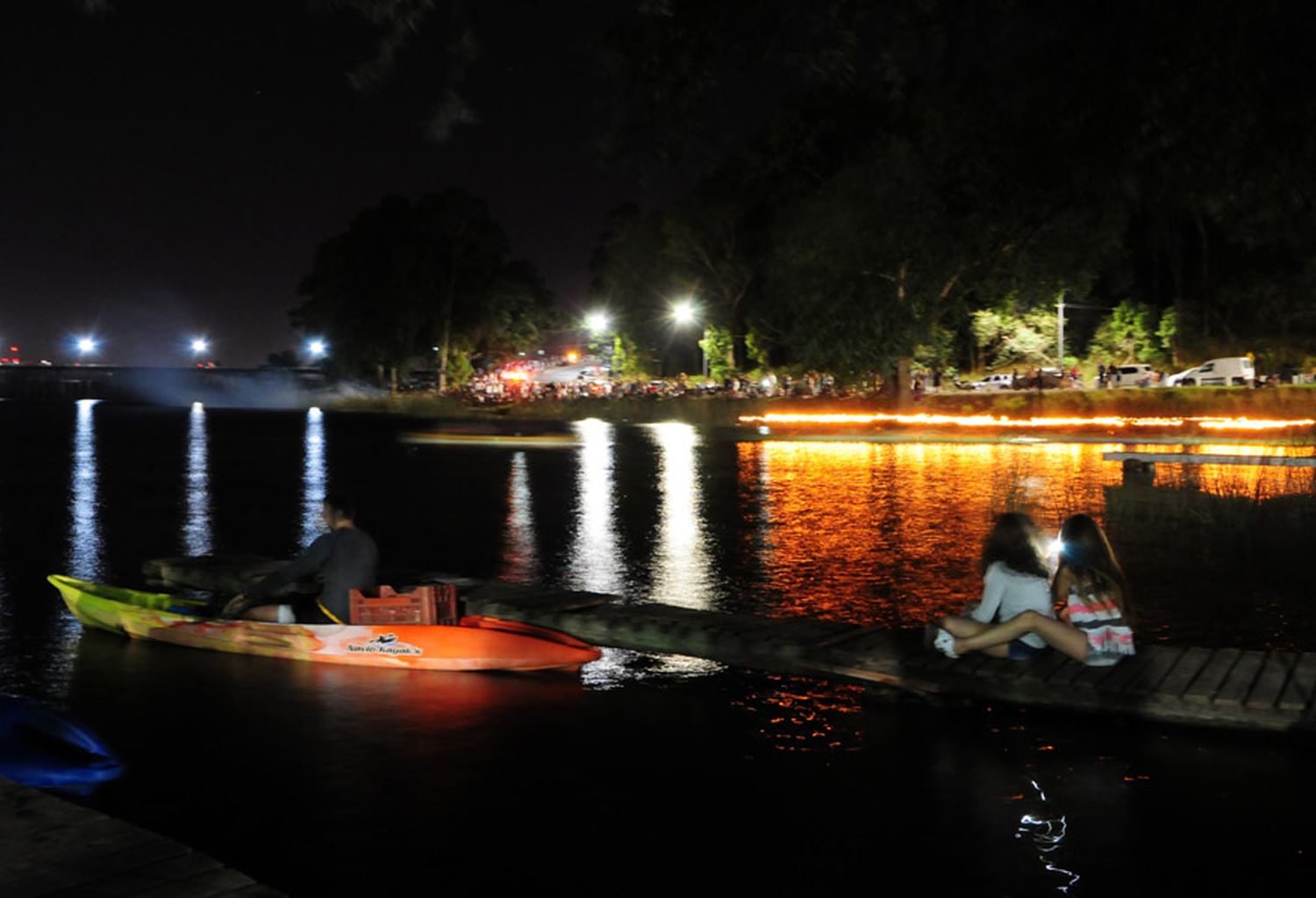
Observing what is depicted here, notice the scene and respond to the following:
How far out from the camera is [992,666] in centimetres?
1120

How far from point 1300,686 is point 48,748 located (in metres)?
9.49

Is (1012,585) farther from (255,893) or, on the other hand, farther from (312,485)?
(312,485)

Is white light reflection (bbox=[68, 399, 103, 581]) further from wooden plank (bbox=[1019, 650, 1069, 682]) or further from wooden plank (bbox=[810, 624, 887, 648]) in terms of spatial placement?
wooden plank (bbox=[1019, 650, 1069, 682])

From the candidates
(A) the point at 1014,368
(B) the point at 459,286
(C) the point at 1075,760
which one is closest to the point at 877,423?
(A) the point at 1014,368

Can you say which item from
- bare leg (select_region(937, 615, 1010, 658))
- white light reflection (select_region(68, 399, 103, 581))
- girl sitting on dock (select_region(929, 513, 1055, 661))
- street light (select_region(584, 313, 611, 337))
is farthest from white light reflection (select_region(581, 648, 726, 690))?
street light (select_region(584, 313, 611, 337))

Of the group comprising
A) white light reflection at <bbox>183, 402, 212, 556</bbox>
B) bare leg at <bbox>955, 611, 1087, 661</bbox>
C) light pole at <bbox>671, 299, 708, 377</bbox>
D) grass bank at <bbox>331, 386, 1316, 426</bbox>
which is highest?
light pole at <bbox>671, 299, 708, 377</bbox>

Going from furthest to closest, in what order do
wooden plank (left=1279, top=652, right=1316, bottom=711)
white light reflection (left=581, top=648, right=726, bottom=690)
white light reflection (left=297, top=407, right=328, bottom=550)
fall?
white light reflection (left=297, top=407, right=328, bottom=550)
white light reflection (left=581, top=648, right=726, bottom=690)
wooden plank (left=1279, top=652, right=1316, bottom=711)

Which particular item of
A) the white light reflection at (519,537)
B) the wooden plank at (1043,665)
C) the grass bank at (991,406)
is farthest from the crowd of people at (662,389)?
the wooden plank at (1043,665)

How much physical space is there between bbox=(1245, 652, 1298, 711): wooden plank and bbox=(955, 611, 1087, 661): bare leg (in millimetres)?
1337

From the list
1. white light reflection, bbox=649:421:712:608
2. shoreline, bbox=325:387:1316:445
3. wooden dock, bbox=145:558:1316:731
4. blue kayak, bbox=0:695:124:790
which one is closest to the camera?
blue kayak, bbox=0:695:124:790

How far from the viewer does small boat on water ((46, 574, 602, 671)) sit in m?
12.4

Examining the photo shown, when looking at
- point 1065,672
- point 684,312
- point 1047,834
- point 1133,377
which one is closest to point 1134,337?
point 1133,377

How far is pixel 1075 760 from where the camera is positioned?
959 cm

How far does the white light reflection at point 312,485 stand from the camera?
26.1m
